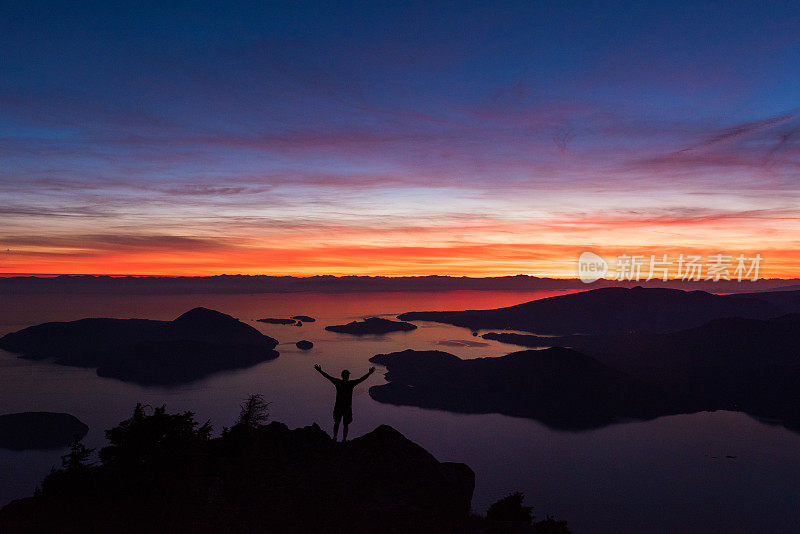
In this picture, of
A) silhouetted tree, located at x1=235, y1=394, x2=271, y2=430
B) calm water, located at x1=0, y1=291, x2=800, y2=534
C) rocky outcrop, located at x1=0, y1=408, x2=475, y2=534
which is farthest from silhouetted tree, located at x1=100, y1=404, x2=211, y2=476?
calm water, located at x1=0, y1=291, x2=800, y2=534

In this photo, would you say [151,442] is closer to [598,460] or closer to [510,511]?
[510,511]

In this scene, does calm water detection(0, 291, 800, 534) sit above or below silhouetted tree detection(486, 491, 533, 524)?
below

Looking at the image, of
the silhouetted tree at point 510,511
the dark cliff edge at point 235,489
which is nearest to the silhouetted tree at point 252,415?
the dark cliff edge at point 235,489

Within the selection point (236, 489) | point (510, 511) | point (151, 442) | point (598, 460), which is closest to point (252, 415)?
point (510, 511)

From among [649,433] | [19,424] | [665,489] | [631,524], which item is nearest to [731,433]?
[649,433]

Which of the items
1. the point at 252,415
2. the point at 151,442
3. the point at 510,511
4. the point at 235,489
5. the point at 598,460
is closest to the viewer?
the point at 151,442

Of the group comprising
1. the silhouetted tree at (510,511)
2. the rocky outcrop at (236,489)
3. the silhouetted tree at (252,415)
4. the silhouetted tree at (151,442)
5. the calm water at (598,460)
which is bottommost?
the calm water at (598,460)

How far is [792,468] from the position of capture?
5497 inches

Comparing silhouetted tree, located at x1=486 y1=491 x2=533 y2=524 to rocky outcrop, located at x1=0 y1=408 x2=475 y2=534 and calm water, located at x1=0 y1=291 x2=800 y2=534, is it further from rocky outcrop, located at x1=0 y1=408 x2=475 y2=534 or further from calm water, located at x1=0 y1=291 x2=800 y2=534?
calm water, located at x1=0 y1=291 x2=800 y2=534

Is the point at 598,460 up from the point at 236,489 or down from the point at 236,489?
Result: down

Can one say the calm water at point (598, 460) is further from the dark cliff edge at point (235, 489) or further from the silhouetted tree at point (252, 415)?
the dark cliff edge at point (235, 489)

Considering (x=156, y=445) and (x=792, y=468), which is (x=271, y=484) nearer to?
(x=156, y=445)

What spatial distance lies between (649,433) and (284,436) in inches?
7390

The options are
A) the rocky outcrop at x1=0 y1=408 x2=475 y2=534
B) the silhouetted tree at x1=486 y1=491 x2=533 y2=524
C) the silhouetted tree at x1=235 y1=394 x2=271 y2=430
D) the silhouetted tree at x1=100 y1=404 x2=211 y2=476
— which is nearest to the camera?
the rocky outcrop at x1=0 y1=408 x2=475 y2=534
